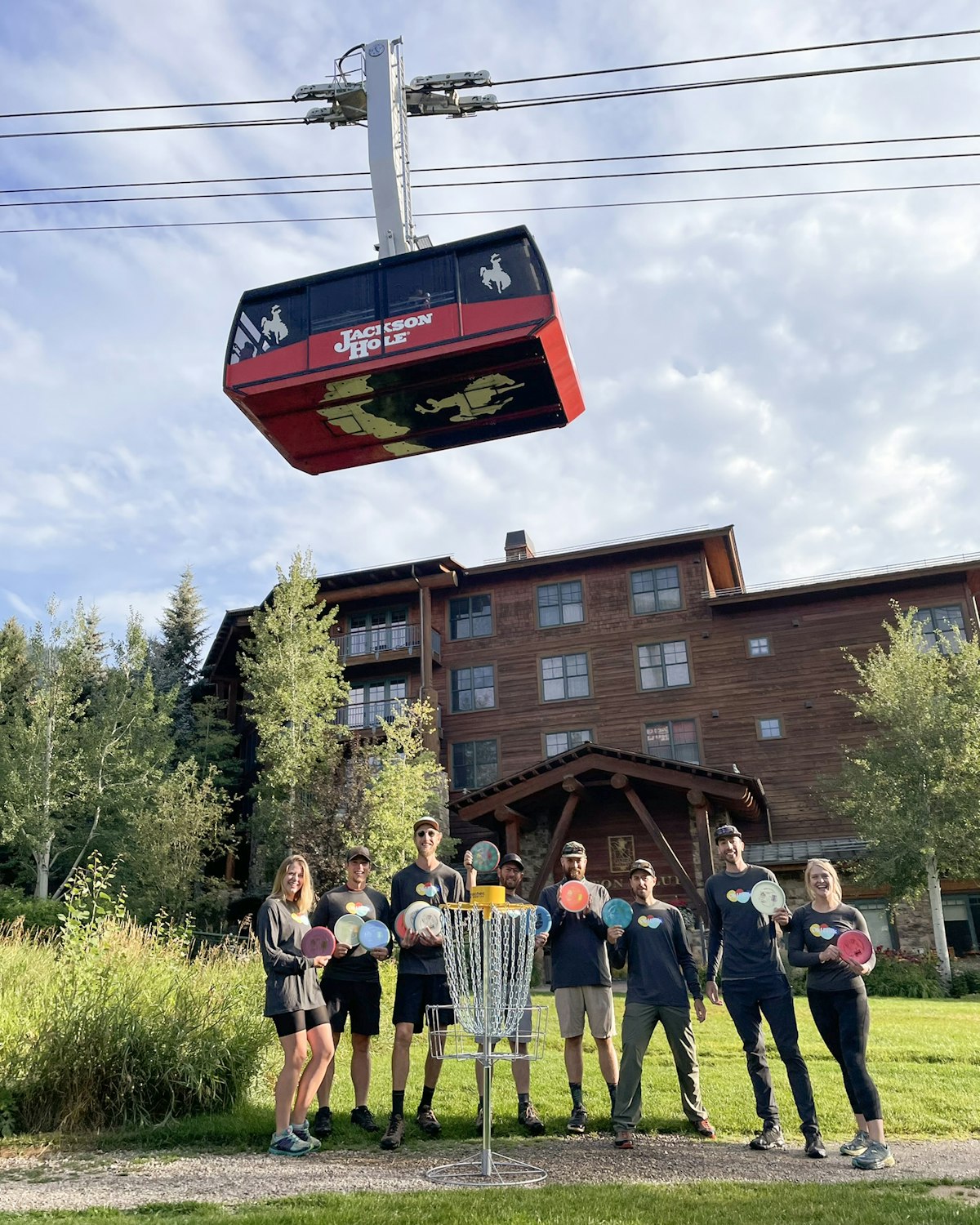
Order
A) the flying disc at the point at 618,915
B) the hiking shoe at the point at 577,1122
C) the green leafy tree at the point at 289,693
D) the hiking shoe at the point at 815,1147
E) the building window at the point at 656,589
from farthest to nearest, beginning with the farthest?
the building window at the point at 656,589
the green leafy tree at the point at 289,693
the flying disc at the point at 618,915
the hiking shoe at the point at 577,1122
the hiking shoe at the point at 815,1147

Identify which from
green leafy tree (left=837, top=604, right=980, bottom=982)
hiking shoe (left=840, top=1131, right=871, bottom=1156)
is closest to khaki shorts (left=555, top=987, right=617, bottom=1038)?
hiking shoe (left=840, top=1131, right=871, bottom=1156)

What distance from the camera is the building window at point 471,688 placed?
28.3 m

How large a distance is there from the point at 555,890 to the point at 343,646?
23201 millimetres

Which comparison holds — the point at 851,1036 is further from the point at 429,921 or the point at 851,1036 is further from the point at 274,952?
the point at 274,952

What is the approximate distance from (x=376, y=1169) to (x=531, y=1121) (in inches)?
52.0

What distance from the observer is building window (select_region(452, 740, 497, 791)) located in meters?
27.5

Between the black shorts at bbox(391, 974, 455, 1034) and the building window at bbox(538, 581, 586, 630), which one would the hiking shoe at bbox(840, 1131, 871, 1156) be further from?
the building window at bbox(538, 581, 586, 630)

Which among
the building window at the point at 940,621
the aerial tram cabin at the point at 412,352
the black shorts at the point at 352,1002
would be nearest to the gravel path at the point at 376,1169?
the black shorts at the point at 352,1002

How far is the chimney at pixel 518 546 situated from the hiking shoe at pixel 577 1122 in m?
Result: 24.2

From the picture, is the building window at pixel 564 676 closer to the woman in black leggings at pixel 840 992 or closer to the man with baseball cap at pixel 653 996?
the man with baseball cap at pixel 653 996

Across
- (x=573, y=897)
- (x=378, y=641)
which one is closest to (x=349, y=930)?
(x=573, y=897)

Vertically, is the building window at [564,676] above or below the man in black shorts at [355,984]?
above

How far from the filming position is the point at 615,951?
6.77m

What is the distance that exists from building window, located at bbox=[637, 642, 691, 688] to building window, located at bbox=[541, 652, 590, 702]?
1607 millimetres
